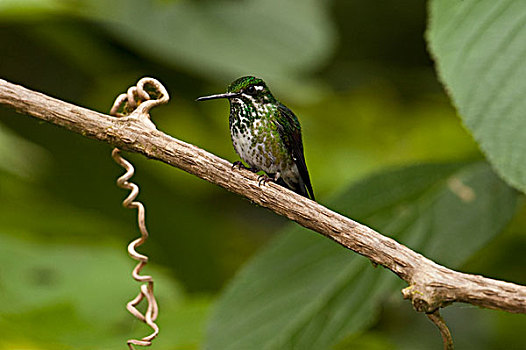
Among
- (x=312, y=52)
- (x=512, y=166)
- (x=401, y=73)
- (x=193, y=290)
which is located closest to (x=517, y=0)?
(x=512, y=166)

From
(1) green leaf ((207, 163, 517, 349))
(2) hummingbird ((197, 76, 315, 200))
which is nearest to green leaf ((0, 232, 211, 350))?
(1) green leaf ((207, 163, 517, 349))

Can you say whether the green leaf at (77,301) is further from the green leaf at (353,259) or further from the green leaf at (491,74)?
the green leaf at (491,74)

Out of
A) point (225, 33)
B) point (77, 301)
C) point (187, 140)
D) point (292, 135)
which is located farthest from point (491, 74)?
point (187, 140)

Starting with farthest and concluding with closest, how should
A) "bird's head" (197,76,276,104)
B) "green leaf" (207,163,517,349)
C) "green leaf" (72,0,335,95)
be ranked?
"green leaf" (72,0,335,95), "green leaf" (207,163,517,349), "bird's head" (197,76,276,104)

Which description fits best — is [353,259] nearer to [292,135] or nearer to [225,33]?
[292,135]

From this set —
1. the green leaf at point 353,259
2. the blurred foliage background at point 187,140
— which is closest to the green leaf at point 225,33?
the blurred foliage background at point 187,140

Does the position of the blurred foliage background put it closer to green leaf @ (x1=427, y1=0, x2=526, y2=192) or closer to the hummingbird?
the hummingbird
